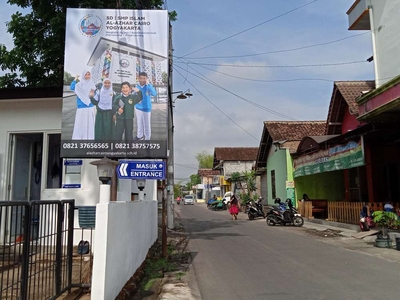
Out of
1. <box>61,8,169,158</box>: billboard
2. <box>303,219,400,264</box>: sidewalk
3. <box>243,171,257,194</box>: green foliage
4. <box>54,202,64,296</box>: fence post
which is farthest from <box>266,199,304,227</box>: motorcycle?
<box>243,171,257,194</box>: green foliage

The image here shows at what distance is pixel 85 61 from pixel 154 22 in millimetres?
2024

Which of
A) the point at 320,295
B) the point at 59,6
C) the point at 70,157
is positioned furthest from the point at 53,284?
the point at 59,6

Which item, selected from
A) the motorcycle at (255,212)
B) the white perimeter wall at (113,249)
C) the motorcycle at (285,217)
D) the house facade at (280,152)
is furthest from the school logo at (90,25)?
the motorcycle at (255,212)

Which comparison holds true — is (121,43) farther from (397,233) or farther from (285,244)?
(397,233)

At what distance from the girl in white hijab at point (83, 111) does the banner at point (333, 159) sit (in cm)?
951

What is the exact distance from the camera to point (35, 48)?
17.9m

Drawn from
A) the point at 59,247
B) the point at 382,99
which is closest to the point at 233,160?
the point at 382,99

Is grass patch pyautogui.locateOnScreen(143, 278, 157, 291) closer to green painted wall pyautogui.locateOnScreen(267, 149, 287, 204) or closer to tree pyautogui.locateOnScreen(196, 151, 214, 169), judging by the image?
green painted wall pyautogui.locateOnScreen(267, 149, 287, 204)

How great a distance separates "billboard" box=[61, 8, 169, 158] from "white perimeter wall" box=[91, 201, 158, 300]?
2.87 metres

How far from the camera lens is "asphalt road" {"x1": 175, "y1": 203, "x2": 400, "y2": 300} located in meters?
6.32

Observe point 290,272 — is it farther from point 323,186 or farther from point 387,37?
point 323,186

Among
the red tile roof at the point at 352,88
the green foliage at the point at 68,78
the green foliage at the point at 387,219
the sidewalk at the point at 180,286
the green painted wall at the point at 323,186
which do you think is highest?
the red tile roof at the point at 352,88

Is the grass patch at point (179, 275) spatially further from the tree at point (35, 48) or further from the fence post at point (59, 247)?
the tree at point (35, 48)

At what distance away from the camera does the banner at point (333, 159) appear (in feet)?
46.1
